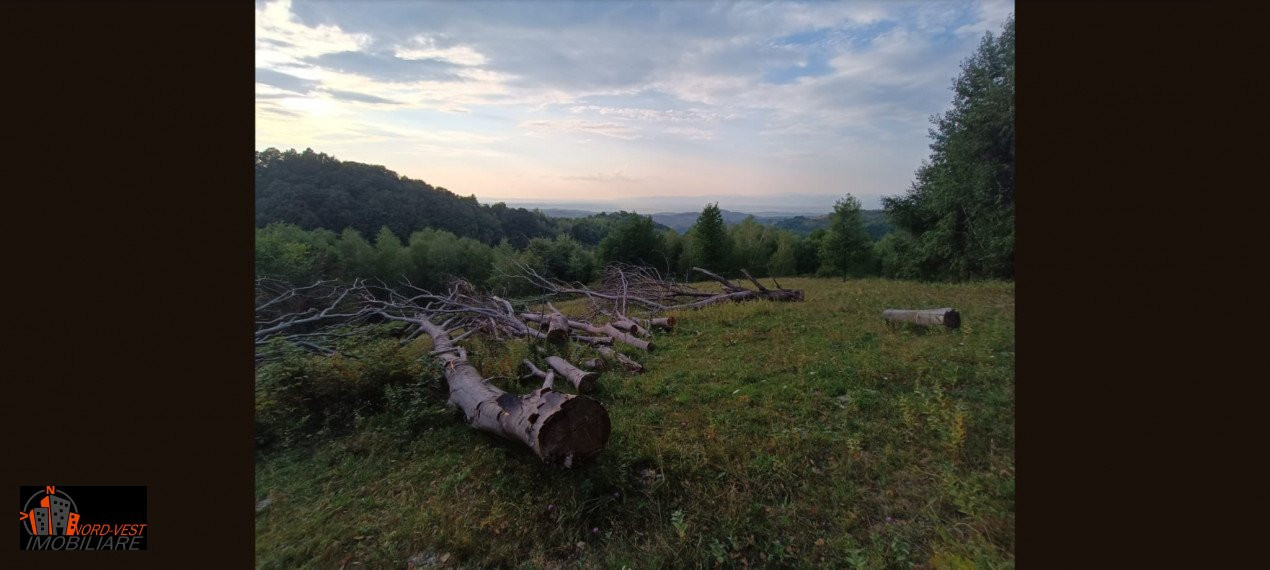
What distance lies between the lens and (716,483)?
2.76 m

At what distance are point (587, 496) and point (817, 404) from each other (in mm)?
2506

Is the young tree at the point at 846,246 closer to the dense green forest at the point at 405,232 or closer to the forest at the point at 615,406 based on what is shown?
the dense green forest at the point at 405,232

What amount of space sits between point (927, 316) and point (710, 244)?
252 inches

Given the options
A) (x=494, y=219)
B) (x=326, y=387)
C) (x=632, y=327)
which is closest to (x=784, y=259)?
(x=632, y=327)

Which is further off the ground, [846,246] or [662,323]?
[846,246]

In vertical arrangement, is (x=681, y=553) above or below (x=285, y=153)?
below

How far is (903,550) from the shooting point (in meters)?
2.10

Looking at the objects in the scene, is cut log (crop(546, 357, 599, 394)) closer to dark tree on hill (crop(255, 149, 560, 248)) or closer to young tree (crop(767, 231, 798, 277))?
dark tree on hill (crop(255, 149, 560, 248))

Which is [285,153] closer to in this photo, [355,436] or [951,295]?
[355,436]
